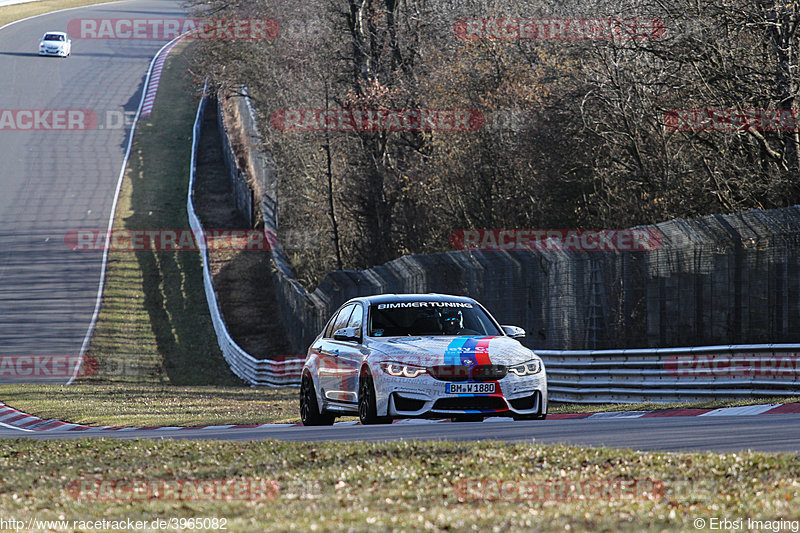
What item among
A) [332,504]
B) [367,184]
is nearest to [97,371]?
[367,184]

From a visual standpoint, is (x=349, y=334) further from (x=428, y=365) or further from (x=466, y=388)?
(x=466, y=388)

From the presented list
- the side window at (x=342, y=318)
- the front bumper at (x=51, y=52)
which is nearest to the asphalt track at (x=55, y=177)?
the front bumper at (x=51, y=52)

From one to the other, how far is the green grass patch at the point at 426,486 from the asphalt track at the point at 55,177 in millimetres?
28349

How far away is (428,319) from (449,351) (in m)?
1.22

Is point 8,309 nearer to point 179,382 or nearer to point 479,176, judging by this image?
point 179,382

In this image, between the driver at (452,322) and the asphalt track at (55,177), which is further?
the asphalt track at (55,177)

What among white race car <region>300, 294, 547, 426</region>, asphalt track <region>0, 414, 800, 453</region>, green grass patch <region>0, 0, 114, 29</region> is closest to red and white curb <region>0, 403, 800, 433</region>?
white race car <region>300, 294, 547, 426</region>

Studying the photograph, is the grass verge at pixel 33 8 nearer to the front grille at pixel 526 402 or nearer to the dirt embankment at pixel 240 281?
the dirt embankment at pixel 240 281

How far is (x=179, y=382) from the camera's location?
34.4m

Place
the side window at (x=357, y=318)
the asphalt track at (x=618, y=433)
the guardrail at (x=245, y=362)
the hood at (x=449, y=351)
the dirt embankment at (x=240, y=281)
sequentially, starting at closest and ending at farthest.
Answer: the asphalt track at (x=618, y=433)
the hood at (x=449, y=351)
the side window at (x=357, y=318)
the guardrail at (x=245, y=362)
the dirt embankment at (x=240, y=281)

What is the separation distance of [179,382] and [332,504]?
2755 cm

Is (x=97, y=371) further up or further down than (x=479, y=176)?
further down

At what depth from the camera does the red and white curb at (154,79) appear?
76000mm

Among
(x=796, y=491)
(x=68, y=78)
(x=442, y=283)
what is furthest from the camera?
(x=68, y=78)
